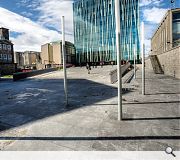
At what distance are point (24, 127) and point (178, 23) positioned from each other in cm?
3339

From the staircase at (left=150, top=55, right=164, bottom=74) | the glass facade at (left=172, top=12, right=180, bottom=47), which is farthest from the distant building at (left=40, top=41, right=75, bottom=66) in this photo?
the glass facade at (left=172, top=12, right=180, bottom=47)

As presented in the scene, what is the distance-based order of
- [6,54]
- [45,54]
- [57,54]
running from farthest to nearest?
[45,54], [57,54], [6,54]

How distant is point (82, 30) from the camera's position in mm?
83688

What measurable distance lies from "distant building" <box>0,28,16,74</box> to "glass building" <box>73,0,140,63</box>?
102 feet

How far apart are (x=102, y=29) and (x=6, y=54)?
41.5 m

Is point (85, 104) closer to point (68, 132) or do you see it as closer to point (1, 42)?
point (68, 132)

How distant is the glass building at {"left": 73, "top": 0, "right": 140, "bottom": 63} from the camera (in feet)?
242

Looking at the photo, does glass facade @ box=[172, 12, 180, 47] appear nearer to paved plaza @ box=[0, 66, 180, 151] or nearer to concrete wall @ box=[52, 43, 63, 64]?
paved plaza @ box=[0, 66, 180, 151]

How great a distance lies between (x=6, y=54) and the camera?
60062mm

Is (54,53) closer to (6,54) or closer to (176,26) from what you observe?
(6,54)

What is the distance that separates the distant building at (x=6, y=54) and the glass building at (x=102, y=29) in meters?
31.0

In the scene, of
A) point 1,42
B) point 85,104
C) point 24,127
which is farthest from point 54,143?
point 1,42

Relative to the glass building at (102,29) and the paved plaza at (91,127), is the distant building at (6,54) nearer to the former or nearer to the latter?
the glass building at (102,29)

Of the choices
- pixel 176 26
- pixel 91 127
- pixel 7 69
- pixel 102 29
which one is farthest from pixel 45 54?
pixel 91 127
